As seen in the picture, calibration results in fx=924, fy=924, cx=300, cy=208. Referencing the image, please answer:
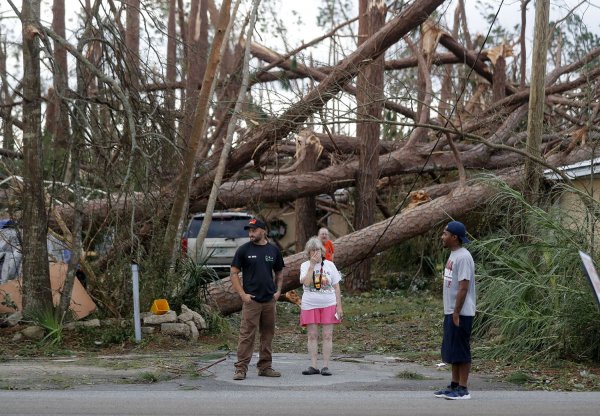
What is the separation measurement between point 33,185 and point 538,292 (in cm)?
660

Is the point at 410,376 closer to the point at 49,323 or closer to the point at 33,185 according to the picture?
the point at 49,323

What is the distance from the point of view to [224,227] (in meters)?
20.0

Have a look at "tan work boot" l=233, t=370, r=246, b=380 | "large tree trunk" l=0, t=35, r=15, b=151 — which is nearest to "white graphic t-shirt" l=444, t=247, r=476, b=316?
"tan work boot" l=233, t=370, r=246, b=380

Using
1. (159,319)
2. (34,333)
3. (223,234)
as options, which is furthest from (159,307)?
(223,234)

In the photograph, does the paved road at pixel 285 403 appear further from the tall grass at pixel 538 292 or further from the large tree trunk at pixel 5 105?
the large tree trunk at pixel 5 105

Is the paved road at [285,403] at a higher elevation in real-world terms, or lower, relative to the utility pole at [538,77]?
lower

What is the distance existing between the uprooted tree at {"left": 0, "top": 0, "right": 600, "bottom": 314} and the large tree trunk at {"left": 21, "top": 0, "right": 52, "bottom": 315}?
5 cm

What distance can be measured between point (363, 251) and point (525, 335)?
656 cm

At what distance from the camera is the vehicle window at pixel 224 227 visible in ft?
65.1

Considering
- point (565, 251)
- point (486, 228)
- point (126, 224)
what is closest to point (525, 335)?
point (565, 251)

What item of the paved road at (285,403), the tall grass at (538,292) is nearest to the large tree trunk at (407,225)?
the tall grass at (538,292)

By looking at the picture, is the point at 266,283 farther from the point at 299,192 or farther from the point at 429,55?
the point at 429,55

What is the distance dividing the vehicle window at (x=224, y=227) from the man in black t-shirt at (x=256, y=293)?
32.6 ft

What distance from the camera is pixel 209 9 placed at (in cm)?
2847
